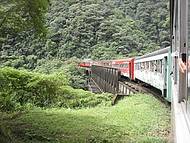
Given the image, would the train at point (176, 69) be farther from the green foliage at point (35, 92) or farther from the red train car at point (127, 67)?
the green foliage at point (35, 92)

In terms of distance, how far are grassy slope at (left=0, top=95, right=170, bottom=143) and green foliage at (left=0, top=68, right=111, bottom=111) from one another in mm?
1311

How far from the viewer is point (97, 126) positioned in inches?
410

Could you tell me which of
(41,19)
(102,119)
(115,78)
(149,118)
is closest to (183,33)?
(41,19)

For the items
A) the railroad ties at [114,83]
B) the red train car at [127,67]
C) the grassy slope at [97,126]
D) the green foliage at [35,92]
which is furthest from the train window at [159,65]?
the red train car at [127,67]

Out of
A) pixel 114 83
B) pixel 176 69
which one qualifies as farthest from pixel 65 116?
pixel 114 83

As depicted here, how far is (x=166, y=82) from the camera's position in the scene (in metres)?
10.4

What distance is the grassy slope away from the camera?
29.0 ft

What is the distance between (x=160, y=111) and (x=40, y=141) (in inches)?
182

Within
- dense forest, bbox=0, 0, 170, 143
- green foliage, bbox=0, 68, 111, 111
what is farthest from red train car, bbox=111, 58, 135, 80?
green foliage, bbox=0, 68, 111, 111

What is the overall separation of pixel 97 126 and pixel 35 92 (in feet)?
18.2

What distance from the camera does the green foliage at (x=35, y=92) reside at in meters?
13.9

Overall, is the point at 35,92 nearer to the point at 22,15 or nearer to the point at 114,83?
the point at 22,15

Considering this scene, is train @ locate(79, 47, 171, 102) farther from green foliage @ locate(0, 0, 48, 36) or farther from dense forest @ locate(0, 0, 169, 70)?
dense forest @ locate(0, 0, 169, 70)

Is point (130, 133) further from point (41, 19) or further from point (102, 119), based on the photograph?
point (41, 19)
